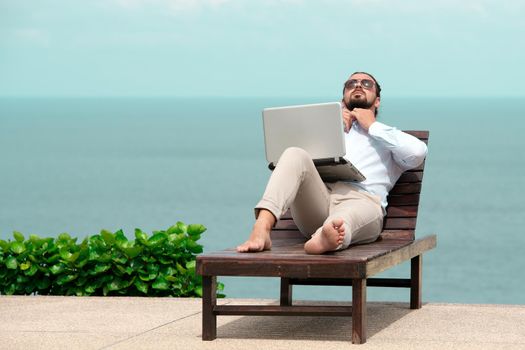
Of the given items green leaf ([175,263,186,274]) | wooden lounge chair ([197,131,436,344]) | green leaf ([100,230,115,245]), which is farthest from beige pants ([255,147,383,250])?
green leaf ([100,230,115,245])

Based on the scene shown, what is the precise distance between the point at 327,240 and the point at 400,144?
45.5 inches

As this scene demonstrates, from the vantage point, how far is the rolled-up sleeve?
7301mm

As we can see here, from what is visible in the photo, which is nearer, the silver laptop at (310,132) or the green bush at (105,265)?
the silver laptop at (310,132)

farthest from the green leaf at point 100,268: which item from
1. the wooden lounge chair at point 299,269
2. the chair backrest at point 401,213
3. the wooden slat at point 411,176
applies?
the wooden slat at point 411,176

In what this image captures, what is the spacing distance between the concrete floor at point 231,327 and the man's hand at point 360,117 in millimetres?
1008

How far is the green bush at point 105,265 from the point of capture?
8164mm

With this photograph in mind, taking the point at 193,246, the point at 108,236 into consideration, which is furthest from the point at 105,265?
the point at 193,246

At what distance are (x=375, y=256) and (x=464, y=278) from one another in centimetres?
5082

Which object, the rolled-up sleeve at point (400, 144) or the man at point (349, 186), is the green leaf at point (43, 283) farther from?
the rolled-up sleeve at point (400, 144)

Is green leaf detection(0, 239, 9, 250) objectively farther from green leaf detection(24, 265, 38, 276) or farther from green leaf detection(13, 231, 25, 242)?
green leaf detection(24, 265, 38, 276)

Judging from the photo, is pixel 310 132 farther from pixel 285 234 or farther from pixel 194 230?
pixel 194 230

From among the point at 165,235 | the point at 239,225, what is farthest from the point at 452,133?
the point at 165,235

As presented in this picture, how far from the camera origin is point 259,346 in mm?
6191

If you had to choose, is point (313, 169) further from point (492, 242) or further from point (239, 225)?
point (492, 242)
